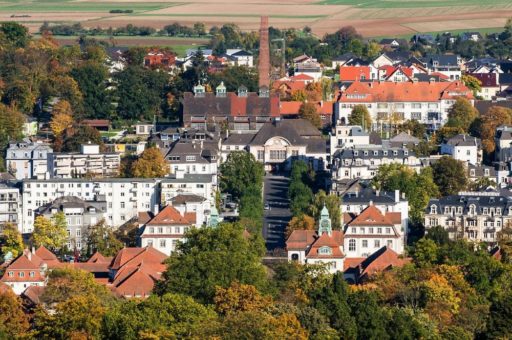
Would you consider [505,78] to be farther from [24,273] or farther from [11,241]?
[24,273]

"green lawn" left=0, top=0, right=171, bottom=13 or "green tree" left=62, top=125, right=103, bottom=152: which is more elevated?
"green lawn" left=0, top=0, right=171, bottom=13

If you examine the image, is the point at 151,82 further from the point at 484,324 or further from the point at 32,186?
the point at 484,324

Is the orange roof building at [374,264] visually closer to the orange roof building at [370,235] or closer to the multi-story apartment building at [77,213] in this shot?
the orange roof building at [370,235]

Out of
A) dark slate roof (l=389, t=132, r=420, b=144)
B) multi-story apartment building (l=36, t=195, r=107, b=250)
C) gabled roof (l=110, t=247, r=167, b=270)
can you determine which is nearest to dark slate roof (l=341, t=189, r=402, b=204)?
multi-story apartment building (l=36, t=195, r=107, b=250)

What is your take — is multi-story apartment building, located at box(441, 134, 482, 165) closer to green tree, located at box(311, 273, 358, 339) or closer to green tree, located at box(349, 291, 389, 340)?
green tree, located at box(311, 273, 358, 339)

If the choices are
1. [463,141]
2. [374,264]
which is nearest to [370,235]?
[374,264]

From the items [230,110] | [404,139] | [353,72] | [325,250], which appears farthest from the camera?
[353,72]
